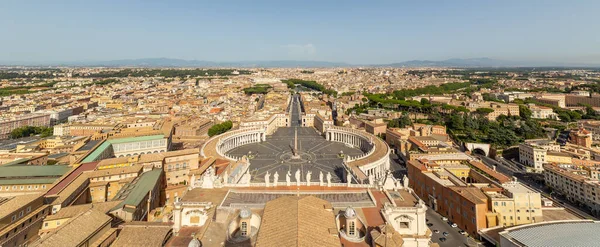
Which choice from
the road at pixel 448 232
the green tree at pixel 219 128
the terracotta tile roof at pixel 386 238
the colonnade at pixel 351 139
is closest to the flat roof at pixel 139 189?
the terracotta tile roof at pixel 386 238

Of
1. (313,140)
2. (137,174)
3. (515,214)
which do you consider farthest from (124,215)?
(313,140)

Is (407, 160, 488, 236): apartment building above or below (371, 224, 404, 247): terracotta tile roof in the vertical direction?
below

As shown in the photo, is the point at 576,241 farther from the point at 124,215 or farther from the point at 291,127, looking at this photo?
the point at 291,127

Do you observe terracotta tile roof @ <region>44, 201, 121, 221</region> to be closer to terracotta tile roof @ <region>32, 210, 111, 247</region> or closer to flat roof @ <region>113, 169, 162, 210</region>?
flat roof @ <region>113, 169, 162, 210</region>

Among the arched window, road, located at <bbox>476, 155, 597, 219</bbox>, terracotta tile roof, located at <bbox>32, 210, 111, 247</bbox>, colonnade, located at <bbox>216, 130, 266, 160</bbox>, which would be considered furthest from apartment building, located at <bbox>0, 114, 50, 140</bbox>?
road, located at <bbox>476, 155, 597, 219</bbox>

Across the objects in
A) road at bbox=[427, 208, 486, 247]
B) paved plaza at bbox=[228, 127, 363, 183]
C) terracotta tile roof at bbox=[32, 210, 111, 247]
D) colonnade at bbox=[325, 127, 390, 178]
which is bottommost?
road at bbox=[427, 208, 486, 247]

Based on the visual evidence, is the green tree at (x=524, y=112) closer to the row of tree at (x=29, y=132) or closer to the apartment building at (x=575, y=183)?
the apartment building at (x=575, y=183)
